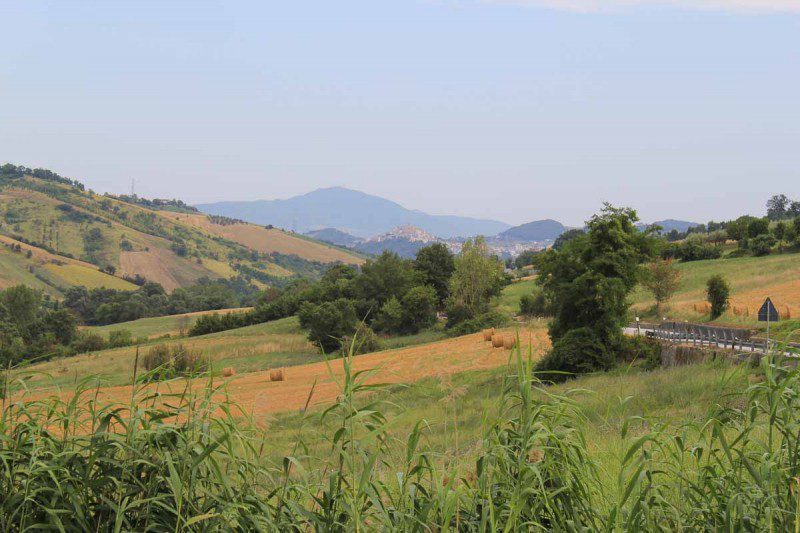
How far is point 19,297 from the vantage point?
93000 mm

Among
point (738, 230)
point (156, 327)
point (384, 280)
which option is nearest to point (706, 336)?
point (384, 280)

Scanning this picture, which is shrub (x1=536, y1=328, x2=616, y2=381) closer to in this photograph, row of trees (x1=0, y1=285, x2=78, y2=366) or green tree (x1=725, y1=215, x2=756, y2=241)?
row of trees (x1=0, y1=285, x2=78, y2=366)

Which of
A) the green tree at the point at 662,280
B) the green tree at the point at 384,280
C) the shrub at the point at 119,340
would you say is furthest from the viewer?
the shrub at the point at 119,340

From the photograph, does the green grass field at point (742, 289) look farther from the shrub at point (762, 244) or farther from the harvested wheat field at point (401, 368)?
the harvested wheat field at point (401, 368)

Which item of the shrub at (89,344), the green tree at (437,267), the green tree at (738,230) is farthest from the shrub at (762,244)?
the shrub at (89,344)

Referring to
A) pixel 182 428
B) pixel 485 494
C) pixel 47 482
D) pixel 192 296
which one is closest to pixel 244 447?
pixel 182 428

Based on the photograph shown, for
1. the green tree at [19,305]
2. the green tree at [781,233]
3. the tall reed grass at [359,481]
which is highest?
the green tree at [781,233]

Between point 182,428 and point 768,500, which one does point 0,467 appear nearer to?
point 182,428

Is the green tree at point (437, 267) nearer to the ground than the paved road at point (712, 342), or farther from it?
farther from it

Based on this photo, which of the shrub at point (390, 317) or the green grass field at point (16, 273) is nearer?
the shrub at point (390, 317)

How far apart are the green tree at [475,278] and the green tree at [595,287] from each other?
102ft

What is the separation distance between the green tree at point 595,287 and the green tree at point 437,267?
46346 mm

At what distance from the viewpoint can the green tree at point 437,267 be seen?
7706cm

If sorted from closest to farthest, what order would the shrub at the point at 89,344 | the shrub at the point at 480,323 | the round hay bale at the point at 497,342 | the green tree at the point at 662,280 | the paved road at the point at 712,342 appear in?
the paved road at the point at 712,342 < the round hay bale at the point at 497,342 < the green tree at the point at 662,280 < the shrub at the point at 480,323 < the shrub at the point at 89,344
